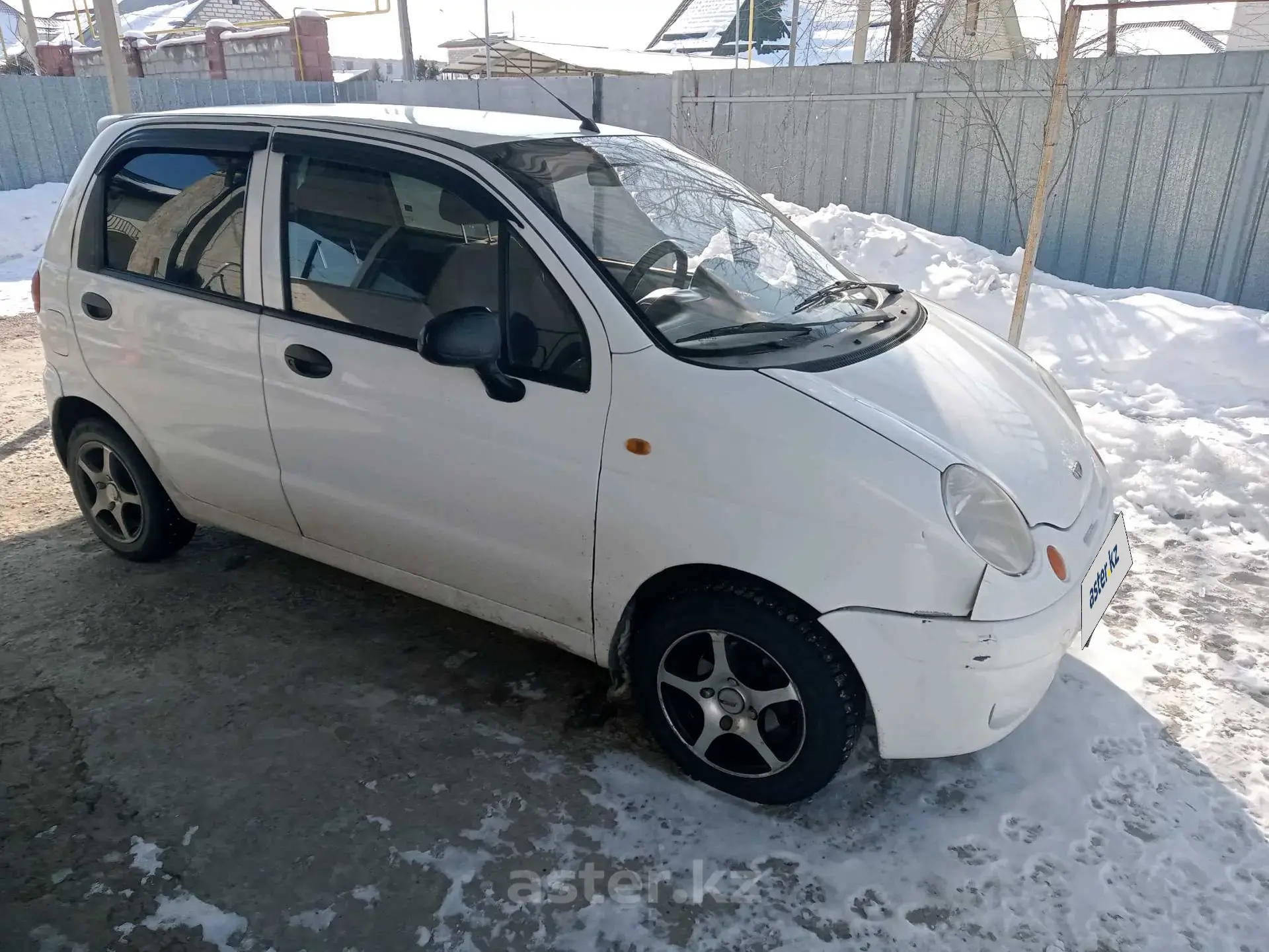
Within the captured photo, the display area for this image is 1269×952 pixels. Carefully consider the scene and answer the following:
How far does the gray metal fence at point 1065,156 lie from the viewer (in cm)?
757

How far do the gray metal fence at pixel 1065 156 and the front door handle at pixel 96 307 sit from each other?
764 cm

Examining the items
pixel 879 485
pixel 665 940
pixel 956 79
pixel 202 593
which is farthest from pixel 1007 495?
pixel 956 79

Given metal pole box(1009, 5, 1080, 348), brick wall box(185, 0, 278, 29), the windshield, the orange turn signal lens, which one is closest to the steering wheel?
the windshield

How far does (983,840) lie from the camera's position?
258 centimetres

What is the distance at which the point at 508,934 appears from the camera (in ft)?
7.48

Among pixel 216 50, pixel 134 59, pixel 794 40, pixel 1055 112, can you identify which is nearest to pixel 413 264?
pixel 1055 112

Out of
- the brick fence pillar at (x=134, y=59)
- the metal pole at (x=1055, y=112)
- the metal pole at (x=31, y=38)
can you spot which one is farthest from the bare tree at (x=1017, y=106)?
the metal pole at (x=31, y=38)

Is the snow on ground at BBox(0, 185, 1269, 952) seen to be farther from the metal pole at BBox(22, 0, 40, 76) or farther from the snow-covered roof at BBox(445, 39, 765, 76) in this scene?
the metal pole at BBox(22, 0, 40, 76)

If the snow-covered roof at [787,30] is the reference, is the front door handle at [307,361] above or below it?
below

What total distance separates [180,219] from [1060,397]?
329cm

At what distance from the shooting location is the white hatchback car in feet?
7.77

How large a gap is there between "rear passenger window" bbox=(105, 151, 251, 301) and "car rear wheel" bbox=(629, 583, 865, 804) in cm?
198

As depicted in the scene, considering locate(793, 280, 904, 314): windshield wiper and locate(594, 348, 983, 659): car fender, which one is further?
locate(793, 280, 904, 314): windshield wiper

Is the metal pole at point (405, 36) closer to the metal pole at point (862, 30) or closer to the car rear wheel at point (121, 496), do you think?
the metal pole at point (862, 30)
